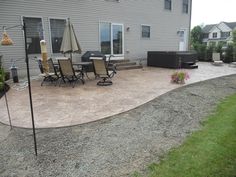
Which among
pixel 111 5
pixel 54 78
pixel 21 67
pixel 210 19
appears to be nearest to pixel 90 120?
pixel 54 78

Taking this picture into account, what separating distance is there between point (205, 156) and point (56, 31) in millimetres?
8744

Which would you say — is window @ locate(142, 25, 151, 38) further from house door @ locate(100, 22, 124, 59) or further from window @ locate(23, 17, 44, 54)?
window @ locate(23, 17, 44, 54)

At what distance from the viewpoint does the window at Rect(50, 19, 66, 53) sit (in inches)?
382

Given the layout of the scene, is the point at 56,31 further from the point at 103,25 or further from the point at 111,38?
the point at 111,38

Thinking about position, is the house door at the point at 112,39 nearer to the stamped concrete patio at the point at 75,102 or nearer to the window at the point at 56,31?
the window at the point at 56,31

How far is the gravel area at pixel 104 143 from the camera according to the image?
2822 mm

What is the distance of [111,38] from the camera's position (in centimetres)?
1184

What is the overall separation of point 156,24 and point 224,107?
10.2 metres

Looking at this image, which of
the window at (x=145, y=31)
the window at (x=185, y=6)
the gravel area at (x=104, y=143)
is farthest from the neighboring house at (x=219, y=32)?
the gravel area at (x=104, y=143)

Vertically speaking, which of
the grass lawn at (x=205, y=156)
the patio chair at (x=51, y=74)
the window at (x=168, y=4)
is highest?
the window at (x=168, y=4)

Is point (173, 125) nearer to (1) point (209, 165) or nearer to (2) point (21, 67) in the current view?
(1) point (209, 165)

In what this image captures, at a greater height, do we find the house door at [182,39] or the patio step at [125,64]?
the house door at [182,39]

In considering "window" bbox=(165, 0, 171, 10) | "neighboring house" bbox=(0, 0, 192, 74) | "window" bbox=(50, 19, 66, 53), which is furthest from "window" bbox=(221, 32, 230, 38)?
"window" bbox=(50, 19, 66, 53)

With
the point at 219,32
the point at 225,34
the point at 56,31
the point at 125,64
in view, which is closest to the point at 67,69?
the point at 56,31
